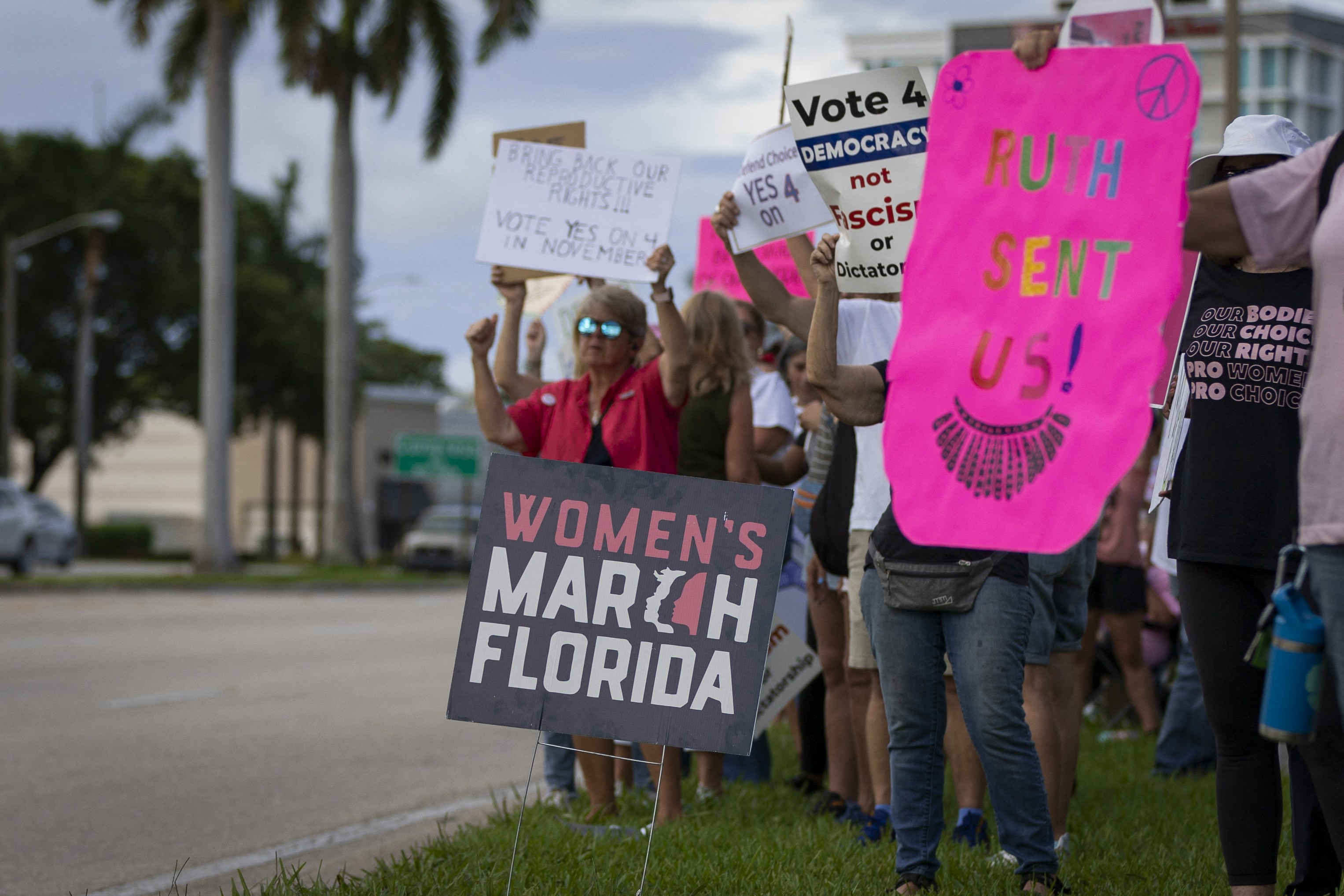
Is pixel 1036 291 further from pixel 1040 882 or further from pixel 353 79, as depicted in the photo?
pixel 353 79

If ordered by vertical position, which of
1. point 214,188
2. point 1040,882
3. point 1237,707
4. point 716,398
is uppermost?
point 214,188

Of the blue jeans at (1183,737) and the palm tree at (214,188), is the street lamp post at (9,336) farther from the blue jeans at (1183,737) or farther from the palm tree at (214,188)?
the blue jeans at (1183,737)

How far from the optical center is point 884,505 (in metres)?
4.81

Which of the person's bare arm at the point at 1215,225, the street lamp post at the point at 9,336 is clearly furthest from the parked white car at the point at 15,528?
the person's bare arm at the point at 1215,225

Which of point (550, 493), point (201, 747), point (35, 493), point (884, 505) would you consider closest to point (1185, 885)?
point (884, 505)

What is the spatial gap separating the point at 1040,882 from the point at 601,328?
2382mm

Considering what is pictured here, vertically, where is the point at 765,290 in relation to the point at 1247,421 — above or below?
above

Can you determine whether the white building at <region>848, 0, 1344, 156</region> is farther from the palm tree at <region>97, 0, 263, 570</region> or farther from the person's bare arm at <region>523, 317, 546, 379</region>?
the person's bare arm at <region>523, 317, 546, 379</region>

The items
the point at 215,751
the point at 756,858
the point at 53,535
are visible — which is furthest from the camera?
the point at 53,535

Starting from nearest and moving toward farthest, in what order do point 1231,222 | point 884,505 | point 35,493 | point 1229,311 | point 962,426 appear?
point 1231,222, point 962,426, point 1229,311, point 884,505, point 35,493

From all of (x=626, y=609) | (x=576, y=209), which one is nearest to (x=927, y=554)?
(x=626, y=609)

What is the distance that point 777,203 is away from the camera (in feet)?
16.9

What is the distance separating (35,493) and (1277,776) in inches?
1660

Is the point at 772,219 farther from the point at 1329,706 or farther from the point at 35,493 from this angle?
the point at 35,493
